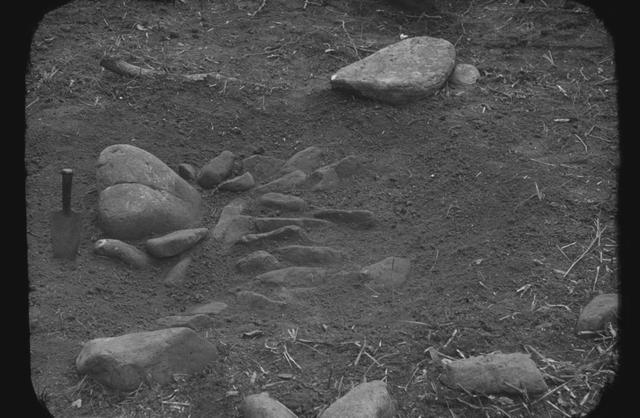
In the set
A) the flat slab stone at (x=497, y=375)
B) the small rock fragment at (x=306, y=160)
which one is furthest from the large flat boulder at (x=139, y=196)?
the flat slab stone at (x=497, y=375)

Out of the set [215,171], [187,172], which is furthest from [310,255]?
[187,172]

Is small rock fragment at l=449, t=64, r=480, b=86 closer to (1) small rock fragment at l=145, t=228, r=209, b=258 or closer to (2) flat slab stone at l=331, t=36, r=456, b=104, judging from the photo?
(2) flat slab stone at l=331, t=36, r=456, b=104

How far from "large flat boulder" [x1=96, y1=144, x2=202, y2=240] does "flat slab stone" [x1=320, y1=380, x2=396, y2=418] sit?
1681 mm

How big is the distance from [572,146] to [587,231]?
2.71 ft

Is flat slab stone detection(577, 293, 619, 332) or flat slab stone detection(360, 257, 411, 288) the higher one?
flat slab stone detection(577, 293, 619, 332)

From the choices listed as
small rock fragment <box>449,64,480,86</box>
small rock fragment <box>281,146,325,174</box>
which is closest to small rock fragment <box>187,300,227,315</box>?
small rock fragment <box>281,146,325,174</box>

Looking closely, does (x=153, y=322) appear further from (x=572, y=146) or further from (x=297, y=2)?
(x=297, y=2)

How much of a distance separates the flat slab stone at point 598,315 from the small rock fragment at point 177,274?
1909 millimetres

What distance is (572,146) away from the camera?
16.8ft

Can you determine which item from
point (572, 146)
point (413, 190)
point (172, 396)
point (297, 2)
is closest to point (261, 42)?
point (297, 2)

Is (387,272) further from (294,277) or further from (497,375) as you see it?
(497,375)

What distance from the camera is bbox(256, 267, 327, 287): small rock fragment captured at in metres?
4.37

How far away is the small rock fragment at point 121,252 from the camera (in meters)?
4.50

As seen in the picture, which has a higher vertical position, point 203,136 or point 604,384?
point 604,384
